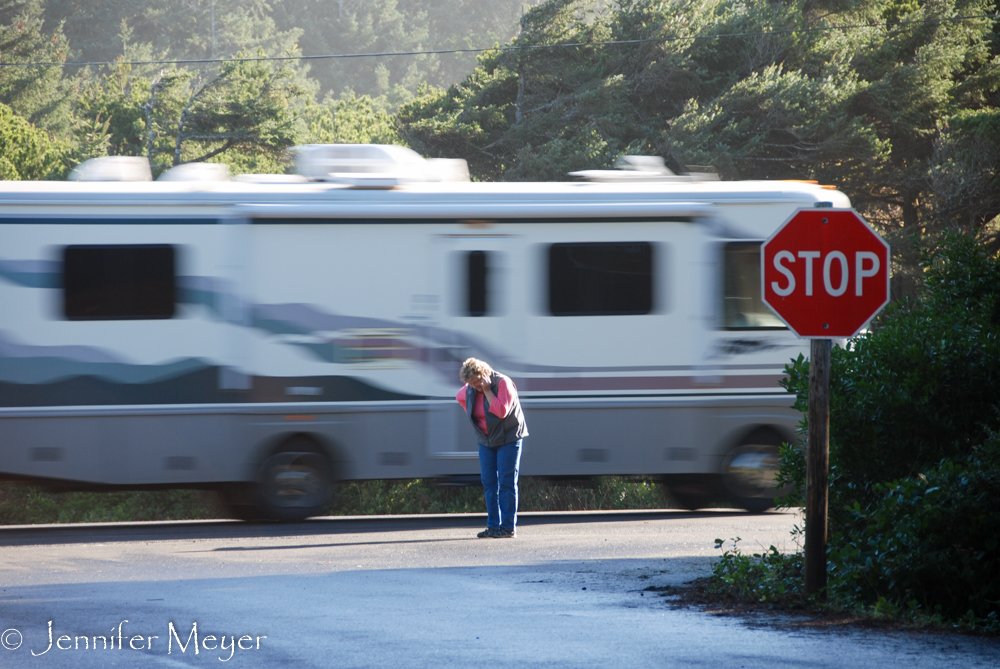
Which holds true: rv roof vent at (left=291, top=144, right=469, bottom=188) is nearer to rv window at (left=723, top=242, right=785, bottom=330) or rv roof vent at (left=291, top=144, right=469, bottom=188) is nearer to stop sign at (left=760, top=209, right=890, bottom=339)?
rv window at (left=723, top=242, right=785, bottom=330)

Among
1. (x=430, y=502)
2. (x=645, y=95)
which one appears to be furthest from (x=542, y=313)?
(x=645, y=95)

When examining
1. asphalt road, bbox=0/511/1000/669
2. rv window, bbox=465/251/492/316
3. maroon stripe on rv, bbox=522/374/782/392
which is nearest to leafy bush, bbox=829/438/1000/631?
asphalt road, bbox=0/511/1000/669

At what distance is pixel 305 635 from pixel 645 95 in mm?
28619

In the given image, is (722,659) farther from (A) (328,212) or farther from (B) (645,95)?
(B) (645,95)

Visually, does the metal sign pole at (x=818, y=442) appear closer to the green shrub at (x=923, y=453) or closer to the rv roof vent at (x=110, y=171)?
the green shrub at (x=923, y=453)

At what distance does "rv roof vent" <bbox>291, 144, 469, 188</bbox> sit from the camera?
11.4 m

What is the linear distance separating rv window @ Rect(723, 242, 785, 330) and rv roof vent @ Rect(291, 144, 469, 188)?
2933 millimetres

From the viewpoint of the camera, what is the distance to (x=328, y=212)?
1116cm

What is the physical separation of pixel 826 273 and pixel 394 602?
3252 mm

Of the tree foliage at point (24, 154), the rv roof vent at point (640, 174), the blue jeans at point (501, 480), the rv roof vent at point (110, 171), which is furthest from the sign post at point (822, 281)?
the tree foliage at point (24, 154)

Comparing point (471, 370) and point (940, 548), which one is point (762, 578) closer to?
point (940, 548)

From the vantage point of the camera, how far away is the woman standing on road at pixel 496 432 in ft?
33.2

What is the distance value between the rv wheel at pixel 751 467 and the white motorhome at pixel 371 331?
0.8 inches
